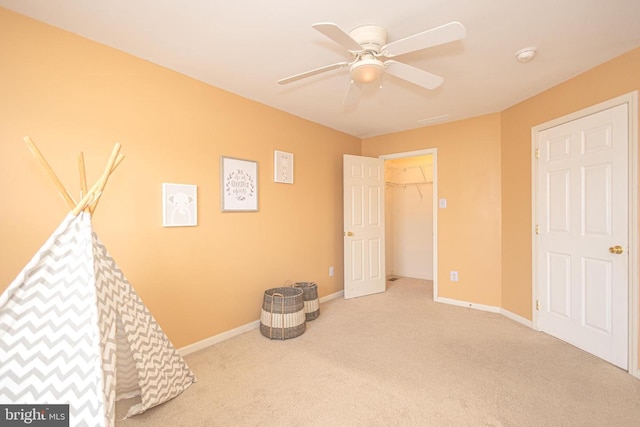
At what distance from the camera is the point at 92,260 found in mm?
1437

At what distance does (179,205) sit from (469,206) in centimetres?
326

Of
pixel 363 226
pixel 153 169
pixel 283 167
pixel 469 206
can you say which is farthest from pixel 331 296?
pixel 153 169

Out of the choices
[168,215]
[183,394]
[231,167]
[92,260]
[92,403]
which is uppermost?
[231,167]

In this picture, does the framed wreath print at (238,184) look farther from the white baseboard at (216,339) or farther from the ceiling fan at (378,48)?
the ceiling fan at (378,48)

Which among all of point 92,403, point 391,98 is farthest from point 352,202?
point 92,403

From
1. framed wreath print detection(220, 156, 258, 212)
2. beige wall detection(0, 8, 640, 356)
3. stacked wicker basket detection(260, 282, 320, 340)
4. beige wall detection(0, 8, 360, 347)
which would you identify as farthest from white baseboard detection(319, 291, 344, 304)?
framed wreath print detection(220, 156, 258, 212)

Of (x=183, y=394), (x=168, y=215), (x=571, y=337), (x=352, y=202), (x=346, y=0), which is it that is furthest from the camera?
(x=352, y=202)

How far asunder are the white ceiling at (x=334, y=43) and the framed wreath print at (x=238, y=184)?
0.69 m

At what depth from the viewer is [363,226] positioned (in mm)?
4160

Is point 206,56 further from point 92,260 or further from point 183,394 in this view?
point 183,394

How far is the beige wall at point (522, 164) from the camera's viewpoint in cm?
244

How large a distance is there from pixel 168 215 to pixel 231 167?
74 centimetres

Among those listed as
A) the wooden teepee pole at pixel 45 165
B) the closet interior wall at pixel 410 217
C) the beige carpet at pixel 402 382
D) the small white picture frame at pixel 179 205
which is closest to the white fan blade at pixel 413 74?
the small white picture frame at pixel 179 205

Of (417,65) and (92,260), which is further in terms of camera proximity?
(417,65)
